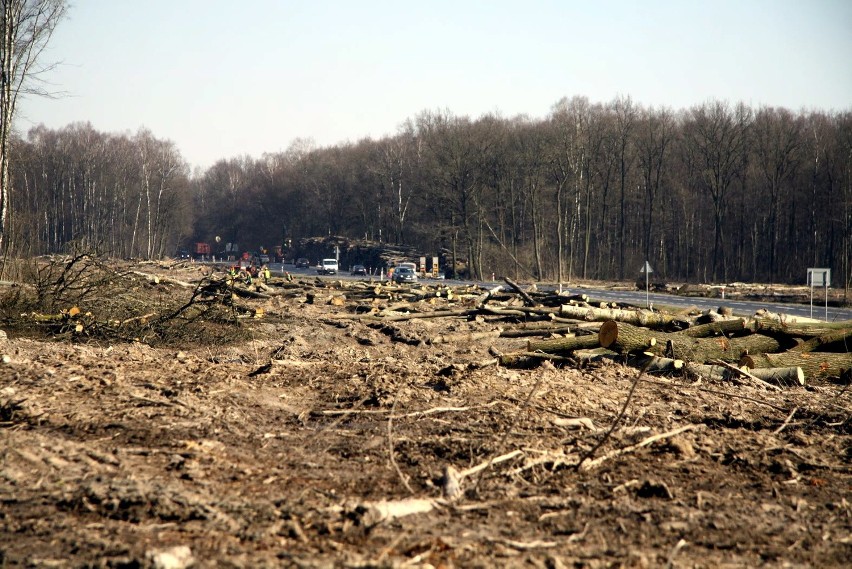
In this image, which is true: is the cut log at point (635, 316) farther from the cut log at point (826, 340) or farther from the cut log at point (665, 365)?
the cut log at point (665, 365)

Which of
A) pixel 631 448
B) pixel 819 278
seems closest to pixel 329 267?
pixel 819 278

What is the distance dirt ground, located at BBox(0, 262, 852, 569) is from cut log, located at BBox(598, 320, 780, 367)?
81 cm

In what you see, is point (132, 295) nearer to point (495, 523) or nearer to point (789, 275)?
point (495, 523)

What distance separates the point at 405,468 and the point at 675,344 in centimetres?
738

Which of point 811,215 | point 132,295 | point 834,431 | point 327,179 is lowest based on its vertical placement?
point 834,431

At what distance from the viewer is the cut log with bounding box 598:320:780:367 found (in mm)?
12391

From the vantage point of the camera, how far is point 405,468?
6.83 metres

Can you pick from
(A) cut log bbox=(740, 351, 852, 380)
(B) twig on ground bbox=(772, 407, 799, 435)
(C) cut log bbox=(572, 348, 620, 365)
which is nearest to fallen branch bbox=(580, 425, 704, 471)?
(B) twig on ground bbox=(772, 407, 799, 435)

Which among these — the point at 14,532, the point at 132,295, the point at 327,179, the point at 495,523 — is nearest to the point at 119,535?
the point at 14,532

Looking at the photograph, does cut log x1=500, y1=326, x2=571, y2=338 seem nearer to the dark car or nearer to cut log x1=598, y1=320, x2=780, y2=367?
cut log x1=598, y1=320, x2=780, y2=367

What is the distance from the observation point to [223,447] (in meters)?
7.29

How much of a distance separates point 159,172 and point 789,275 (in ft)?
213

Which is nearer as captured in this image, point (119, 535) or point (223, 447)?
point (119, 535)

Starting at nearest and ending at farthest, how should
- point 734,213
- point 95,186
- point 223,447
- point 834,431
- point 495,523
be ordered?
point 495,523 < point 223,447 < point 834,431 < point 734,213 < point 95,186
